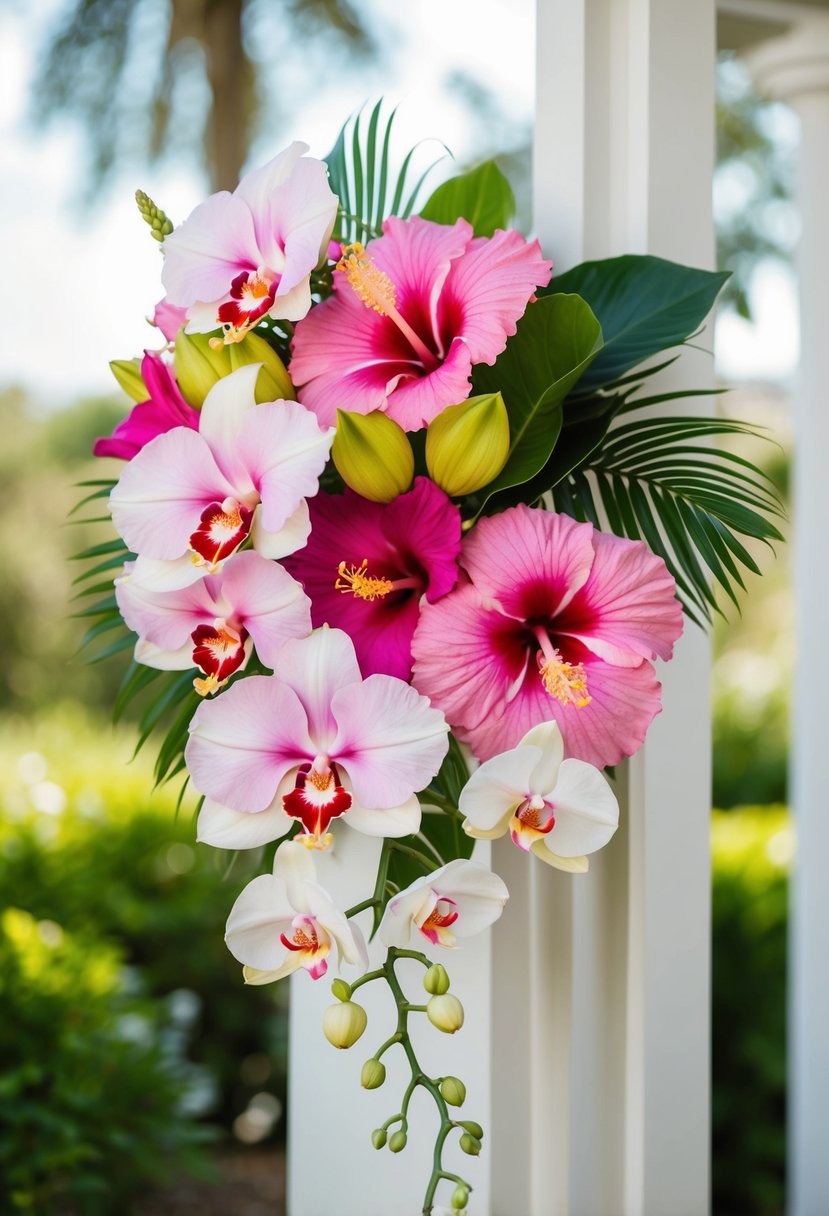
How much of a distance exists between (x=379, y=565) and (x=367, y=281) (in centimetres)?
18

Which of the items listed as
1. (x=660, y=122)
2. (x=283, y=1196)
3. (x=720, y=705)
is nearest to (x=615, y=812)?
(x=660, y=122)

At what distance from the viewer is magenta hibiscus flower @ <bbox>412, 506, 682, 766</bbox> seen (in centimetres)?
66

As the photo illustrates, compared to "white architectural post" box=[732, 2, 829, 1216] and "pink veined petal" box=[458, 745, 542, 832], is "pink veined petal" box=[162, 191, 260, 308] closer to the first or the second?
"pink veined petal" box=[458, 745, 542, 832]

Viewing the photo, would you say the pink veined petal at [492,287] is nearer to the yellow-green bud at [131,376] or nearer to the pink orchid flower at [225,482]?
the pink orchid flower at [225,482]

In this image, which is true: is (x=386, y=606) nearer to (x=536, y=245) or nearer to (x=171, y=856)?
(x=536, y=245)

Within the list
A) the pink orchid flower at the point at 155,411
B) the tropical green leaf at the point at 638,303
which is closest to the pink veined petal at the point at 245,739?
the pink orchid flower at the point at 155,411

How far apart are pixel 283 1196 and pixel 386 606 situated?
2569mm

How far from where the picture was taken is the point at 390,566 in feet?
2.37

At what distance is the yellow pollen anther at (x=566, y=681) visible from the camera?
647 mm

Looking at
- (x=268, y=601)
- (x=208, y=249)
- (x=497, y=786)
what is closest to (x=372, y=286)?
(x=208, y=249)

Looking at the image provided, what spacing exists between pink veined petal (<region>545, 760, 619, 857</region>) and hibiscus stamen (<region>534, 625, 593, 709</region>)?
Result: 37 millimetres

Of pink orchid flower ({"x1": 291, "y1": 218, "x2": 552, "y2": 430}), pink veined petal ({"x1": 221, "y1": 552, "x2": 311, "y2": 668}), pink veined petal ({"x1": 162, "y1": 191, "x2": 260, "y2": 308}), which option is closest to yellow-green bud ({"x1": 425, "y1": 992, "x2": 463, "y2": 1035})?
pink veined petal ({"x1": 221, "y1": 552, "x2": 311, "y2": 668})

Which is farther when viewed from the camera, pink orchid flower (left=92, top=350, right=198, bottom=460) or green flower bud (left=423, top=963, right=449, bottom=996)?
pink orchid flower (left=92, top=350, right=198, bottom=460)

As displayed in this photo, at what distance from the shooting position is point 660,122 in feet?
2.90
